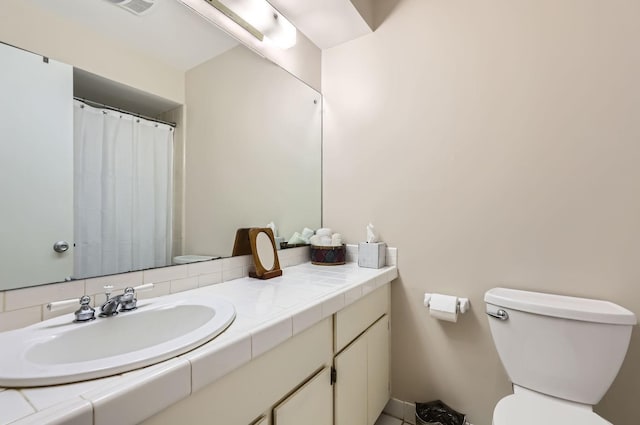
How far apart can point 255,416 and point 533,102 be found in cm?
163

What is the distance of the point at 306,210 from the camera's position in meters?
1.91

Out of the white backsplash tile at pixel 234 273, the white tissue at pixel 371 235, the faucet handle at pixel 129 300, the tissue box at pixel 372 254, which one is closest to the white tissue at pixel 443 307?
the tissue box at pixel 372 254

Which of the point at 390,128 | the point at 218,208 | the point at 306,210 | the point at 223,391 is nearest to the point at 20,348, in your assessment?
the point at 223,391

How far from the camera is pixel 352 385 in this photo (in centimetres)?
123

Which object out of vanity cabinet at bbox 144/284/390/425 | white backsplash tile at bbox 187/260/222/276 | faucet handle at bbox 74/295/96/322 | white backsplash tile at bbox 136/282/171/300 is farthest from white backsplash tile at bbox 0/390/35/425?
white backsplash tile at bbox 187/260/222/276

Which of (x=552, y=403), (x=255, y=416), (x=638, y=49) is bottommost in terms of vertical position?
(x=552, y=403)

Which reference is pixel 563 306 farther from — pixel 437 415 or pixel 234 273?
pixel 234 273

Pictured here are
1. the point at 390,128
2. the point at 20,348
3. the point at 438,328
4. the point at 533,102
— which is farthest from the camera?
the point at 390,128

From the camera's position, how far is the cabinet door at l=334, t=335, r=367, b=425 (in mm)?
1142

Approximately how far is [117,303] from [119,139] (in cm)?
57

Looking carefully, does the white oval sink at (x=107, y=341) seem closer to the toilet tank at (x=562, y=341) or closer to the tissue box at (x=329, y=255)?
the tissue box at (x=329, y=255)

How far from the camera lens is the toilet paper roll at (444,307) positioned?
4.61ft

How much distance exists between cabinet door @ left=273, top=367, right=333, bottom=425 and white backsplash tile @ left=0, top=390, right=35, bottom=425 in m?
0.56

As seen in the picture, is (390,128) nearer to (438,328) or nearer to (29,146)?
(438,328)
